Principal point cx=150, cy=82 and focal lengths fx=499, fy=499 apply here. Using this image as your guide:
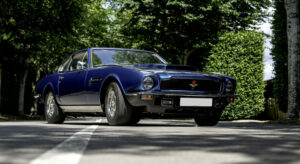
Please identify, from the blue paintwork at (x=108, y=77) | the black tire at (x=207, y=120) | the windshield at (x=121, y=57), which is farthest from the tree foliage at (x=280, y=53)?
the blue paintwork at (x=108, y=77)

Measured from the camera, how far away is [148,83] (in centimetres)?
841

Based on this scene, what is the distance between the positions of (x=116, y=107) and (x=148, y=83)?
2.52ft

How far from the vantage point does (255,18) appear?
2447 centimetres

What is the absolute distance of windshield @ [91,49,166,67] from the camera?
32.2 feet

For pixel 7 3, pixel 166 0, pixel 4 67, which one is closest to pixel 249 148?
pixel 7 3

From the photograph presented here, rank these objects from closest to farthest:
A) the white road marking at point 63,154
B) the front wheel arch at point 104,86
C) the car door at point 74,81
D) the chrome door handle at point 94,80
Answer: the white road marking at point 63,154, the front wheel arch at point 104,86, the chrome door handle at point 94,80, the car door at point 74,81

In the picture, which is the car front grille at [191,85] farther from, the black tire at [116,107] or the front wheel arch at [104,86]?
the front wheel arch at [104,86]

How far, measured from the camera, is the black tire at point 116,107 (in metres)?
8.62

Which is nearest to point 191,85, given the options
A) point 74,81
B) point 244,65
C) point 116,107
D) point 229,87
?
point 229,87

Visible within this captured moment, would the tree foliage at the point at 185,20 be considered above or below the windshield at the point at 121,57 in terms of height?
above

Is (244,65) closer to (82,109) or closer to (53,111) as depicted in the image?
(53,111)

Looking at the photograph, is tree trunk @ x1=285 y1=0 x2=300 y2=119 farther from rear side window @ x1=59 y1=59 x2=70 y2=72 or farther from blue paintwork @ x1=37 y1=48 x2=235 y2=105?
rear side window @ x1=59 y1=59 x2=70 y2=72

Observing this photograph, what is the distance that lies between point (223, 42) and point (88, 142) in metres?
15.2

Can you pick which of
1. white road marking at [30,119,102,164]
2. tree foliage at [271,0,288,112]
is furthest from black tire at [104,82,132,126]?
tree foliage at [271,0,288,112]
